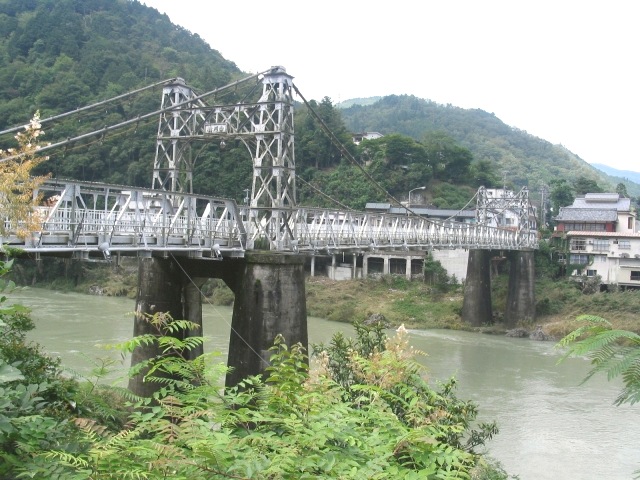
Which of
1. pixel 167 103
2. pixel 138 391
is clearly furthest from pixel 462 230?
pixel 138 391

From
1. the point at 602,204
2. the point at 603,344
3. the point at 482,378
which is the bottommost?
the point at 482,378

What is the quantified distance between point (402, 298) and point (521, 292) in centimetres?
712

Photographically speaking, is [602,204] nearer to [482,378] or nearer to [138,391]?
[482,378]

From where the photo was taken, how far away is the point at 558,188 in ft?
157

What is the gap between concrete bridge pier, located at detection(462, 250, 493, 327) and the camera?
33250 mm

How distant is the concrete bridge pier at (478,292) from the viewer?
3325 cm

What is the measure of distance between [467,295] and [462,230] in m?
4.37

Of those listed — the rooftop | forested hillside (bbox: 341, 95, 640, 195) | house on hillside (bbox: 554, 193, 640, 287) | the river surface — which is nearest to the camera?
the river surface

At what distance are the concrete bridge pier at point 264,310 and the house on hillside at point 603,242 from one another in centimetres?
2741

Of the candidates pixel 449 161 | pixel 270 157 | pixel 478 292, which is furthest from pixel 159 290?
pixel 449 161

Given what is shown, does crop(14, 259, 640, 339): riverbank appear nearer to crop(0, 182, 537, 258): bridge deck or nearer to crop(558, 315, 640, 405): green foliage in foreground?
crop(0, 182, 537, 258): bridge deck

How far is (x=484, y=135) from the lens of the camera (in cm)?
12056

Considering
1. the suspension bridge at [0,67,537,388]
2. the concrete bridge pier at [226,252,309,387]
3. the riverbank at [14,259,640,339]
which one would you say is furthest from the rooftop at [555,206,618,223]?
the concrete bridge pier at [226,252,309,387]

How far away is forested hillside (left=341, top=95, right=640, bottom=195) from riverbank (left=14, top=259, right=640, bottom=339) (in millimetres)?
54219
